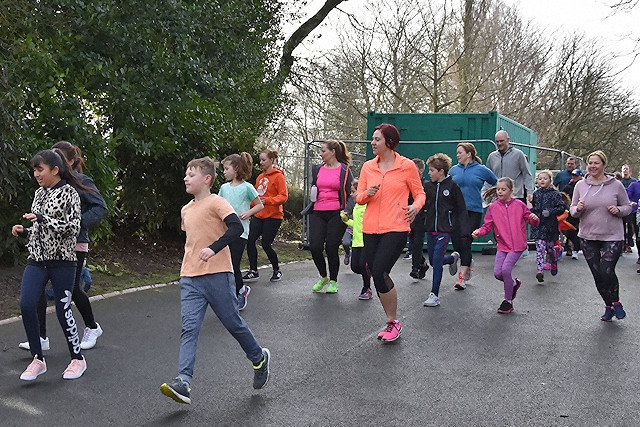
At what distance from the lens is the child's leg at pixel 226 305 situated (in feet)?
17.0

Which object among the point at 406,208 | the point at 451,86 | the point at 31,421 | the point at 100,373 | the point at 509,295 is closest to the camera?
the point at 31,421

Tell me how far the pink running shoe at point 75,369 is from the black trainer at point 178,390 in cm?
115

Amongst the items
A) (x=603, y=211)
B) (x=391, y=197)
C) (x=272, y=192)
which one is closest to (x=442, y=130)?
(x=272, y=192)

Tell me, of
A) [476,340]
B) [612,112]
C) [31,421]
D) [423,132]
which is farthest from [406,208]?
[612,112]

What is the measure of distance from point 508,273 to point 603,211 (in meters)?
1.24

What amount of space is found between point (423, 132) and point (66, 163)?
1148cm

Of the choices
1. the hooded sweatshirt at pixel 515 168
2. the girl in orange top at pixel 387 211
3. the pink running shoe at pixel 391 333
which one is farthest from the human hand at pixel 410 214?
the hooded sweatshirt at pixel 515 168

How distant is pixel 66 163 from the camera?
19.5 ft

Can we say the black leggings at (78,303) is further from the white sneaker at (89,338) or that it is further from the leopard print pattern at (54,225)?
the leopard print pattern at (54,225)

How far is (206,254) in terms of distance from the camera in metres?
4.93

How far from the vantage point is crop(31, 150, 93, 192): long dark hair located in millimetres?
5688

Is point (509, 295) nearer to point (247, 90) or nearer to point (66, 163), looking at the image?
point (66, 163)

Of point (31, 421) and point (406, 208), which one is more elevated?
point (406, 208)

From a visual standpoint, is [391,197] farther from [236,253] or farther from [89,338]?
[89,338]
